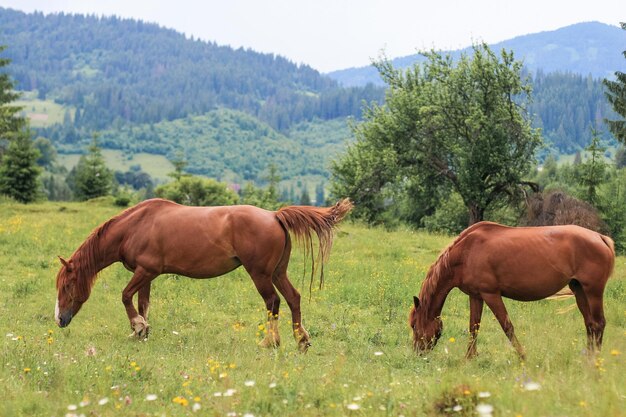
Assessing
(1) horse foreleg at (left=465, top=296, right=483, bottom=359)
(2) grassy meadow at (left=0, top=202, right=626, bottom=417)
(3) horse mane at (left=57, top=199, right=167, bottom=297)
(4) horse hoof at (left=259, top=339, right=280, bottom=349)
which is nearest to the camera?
(2) grassy meadow at (left=0, top=202, right=626, bottom=417)

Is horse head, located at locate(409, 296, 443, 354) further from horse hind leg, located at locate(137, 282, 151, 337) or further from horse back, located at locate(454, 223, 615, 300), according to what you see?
horse hind leg, located at locate(137, 282, 151, 337)

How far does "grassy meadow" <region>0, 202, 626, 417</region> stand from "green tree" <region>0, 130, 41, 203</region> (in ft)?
87.4

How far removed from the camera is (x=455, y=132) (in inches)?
1253

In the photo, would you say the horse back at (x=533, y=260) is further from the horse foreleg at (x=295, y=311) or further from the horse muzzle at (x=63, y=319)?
the horse muzzle at (x=63, y=319)

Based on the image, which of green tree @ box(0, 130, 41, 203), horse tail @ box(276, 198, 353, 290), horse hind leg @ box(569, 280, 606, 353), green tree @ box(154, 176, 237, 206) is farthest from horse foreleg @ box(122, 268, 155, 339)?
green tree @ box(154, 176, 237, 206)

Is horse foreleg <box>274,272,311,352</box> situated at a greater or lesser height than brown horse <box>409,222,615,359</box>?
lesser

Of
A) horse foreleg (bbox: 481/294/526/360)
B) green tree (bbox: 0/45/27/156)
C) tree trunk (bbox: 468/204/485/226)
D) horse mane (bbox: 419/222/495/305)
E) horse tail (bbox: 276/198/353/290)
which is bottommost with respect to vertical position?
tree trunk (bbox: 468/204/485/226)

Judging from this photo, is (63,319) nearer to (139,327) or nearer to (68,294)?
(68,294)

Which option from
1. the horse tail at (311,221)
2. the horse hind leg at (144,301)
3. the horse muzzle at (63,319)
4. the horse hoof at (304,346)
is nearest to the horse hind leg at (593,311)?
the horse tail at (311,221)

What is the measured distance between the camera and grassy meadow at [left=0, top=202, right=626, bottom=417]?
19.0 feet

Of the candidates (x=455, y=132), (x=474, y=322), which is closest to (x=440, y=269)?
(x=474, y=322)

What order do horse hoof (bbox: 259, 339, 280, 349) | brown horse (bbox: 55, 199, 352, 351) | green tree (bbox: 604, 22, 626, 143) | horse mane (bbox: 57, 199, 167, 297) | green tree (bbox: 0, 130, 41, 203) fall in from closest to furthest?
horse hoof (bbox: 259, 339, 280, 349)
brown horse (bbox: 55, 199, 352, 351)
horse mane (bbox: 57, 199, 167, 297)
green tree (bbox: 604, 22, 626, 143)
green tree (bbox: 0, 130, 41, 203)

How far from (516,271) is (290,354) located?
3.59 metres

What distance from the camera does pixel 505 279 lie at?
30.3 feet
